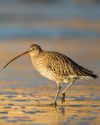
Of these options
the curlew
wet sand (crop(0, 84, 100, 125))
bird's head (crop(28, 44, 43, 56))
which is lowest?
wet sand (crop(0, 84, 100, 125))

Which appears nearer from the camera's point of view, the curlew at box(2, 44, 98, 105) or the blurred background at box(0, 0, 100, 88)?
the curlew at box(2, 44, 98, 105)

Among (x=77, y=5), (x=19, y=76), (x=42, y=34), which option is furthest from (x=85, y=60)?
(x=77, y=5)

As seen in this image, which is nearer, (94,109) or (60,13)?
(94,109)

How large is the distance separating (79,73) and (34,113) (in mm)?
2068

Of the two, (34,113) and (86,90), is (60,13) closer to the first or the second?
(86,90)

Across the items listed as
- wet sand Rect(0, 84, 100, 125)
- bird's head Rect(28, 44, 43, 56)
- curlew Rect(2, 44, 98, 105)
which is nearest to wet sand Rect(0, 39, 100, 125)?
wet sand Rect(0, 84, 100, 125)

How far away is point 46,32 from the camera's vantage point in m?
26.0

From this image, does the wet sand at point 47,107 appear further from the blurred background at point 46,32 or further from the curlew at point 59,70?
the blurred background at point 46,32

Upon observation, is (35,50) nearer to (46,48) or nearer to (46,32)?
(46,48)

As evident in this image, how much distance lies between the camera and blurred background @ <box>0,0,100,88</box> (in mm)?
17344

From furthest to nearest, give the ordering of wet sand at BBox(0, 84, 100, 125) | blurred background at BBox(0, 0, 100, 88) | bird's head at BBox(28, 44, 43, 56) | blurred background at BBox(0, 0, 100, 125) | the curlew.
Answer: blurred background at BBox(0, 0, 100, 88)
bird's head at BBox(28, 44, 43, 56)
the curlew
blurred background at BBox(0, 0, 100, 125)
wet sand at BBox(0, 84, 100, 125)

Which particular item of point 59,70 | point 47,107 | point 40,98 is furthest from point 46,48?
point 47,107

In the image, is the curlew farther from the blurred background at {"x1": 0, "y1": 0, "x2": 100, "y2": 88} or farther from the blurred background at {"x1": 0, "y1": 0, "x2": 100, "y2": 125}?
the blurred background at {"x1": 0, "y1": 0, "x2": 100, "y2": 88}

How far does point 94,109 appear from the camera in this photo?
38.9ft
